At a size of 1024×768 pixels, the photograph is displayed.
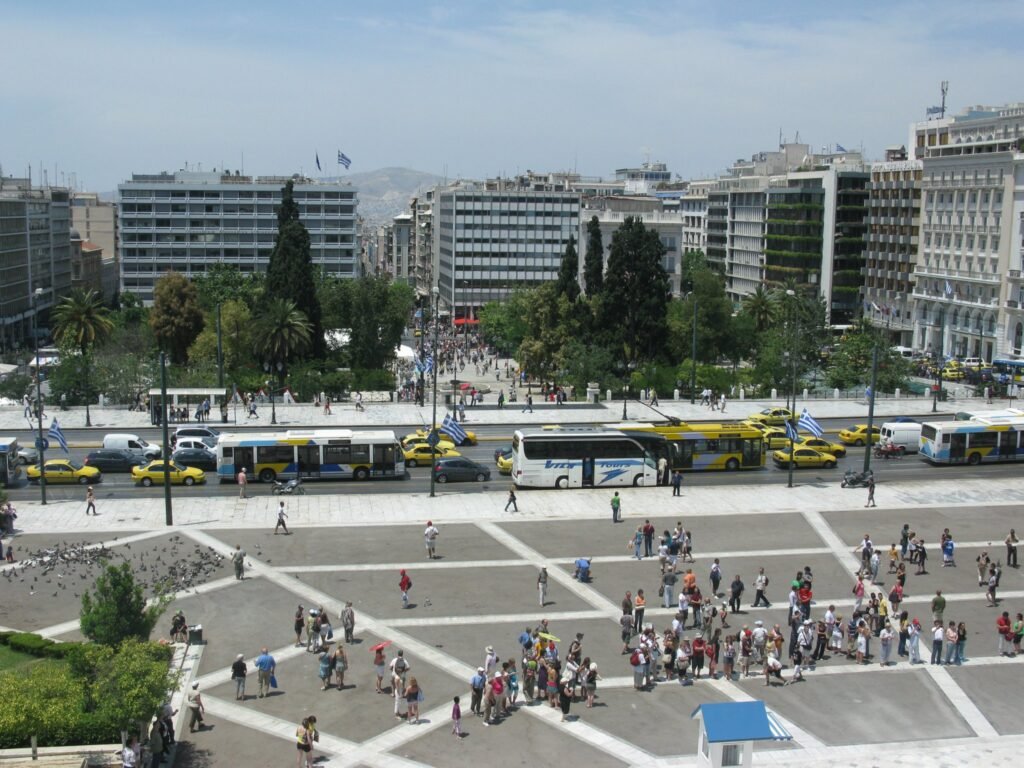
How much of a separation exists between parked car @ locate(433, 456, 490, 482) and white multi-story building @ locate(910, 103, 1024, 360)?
203 ft

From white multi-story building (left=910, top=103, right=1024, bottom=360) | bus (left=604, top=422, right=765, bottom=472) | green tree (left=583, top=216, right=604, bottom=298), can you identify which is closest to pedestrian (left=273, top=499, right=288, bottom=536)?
bus (left=604, top=422, right=765, bottom=472)

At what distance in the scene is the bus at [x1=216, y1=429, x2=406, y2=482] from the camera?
164ft

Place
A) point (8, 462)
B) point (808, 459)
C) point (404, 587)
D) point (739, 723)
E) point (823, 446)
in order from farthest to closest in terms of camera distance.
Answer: point (823, 446) → point (808, 459) → point (8, 462) → point (404, 587) → point (739, 723)

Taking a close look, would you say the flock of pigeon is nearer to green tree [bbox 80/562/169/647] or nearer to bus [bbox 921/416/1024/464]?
green tree [bbox 80/562/169/647]

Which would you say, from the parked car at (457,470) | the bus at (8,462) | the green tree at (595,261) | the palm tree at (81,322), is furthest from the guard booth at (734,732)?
the palm tree at (81,322)

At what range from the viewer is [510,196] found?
483ft

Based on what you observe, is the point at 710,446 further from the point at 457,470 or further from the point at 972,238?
the point at 972,238

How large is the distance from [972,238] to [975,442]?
5367 centimetres

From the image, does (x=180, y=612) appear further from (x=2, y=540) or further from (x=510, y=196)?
(x=510, y=196)

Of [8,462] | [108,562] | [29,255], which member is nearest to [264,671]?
[108,562]

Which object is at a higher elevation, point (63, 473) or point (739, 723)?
point (739, 723)

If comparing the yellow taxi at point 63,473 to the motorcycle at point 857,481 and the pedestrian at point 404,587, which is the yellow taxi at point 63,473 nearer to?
the pedestrian at point 404,587

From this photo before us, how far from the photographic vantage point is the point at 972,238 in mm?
102938

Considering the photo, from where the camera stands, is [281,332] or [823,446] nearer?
[823,446]
